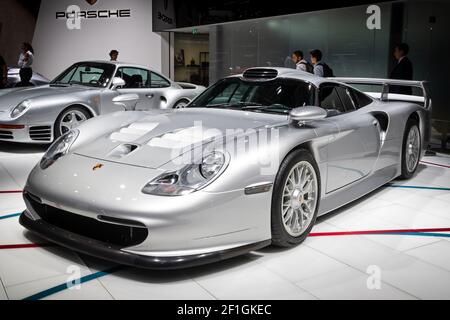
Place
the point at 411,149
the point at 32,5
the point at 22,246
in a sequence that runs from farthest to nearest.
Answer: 1. the point at 32,5
2. the point at 411,149
3. the point at 22,246

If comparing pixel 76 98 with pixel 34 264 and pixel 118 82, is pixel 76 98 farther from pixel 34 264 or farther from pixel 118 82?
pixel 34 264

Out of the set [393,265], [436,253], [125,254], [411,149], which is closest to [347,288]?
[393,265]

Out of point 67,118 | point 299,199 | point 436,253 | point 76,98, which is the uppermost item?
point 76,98

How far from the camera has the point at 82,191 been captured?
2.67 meters

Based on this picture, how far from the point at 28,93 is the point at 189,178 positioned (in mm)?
4427

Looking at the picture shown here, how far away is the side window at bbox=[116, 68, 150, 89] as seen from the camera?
711cm

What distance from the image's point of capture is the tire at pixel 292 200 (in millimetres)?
2904

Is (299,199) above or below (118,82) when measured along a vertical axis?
below

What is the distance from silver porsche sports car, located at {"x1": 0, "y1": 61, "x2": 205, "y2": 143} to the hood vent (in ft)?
5.61

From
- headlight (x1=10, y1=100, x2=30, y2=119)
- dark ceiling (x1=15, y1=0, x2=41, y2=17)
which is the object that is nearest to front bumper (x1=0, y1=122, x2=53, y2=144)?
headlight (x1=10, y1=100, x2=30, y2=119)

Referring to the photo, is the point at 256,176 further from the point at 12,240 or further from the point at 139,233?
the point at 12,240

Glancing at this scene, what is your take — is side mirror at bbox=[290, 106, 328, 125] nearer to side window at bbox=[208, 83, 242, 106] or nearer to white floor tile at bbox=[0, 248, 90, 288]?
side window at bbox=[208, 83, 242, 106]

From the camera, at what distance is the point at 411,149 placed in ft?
16.3

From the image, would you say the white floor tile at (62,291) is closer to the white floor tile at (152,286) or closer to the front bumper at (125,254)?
the white floor tile at (152,286)
